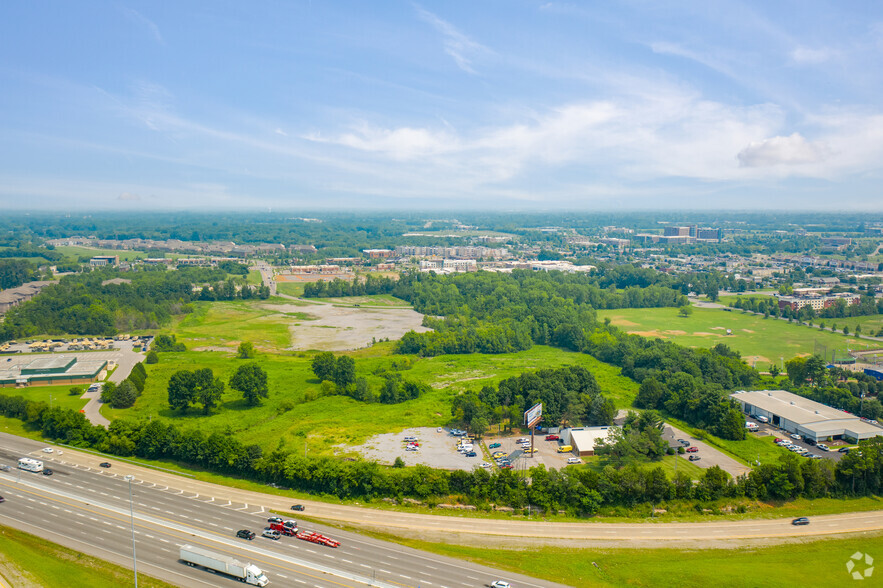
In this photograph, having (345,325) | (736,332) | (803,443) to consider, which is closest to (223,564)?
(803,443)

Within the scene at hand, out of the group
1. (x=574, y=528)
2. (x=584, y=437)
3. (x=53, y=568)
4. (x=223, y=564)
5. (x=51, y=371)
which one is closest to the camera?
(x=223, y=564)

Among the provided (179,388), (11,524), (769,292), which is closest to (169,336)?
(179,388)

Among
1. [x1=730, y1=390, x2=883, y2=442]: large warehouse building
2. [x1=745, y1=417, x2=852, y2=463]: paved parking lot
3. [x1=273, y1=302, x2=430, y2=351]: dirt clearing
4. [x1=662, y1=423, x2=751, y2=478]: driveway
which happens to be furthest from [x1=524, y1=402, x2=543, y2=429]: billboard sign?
[x1=273, y1=302, x2=430, y2=351]: dirt clearing

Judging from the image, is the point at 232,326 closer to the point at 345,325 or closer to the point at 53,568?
the point at 345,325

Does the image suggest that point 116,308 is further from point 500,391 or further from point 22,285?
point 500,391

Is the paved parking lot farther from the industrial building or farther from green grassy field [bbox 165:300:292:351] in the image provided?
the industrial building
